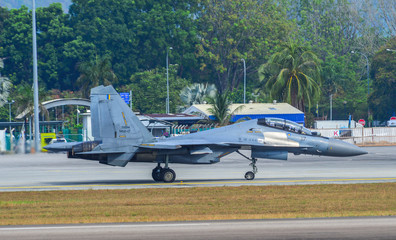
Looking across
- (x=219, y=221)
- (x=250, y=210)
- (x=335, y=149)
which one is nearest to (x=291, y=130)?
(x=335, y=149)

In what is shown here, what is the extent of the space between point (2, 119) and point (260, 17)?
1892 inches

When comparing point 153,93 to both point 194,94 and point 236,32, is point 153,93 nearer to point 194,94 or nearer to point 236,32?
point 194,94

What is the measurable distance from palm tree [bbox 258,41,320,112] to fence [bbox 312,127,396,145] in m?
17.3

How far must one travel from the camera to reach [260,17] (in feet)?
347

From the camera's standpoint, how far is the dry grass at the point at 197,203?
53.4 ft

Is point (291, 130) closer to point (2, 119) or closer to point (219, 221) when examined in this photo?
point (219, 221)

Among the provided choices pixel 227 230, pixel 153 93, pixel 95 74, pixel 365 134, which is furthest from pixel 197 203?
pixel 153 93

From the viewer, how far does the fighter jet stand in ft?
78.4

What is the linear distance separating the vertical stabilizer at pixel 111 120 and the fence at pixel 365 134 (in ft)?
124

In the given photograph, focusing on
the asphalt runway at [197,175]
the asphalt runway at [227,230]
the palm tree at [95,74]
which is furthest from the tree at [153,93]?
the asphalt runway at [227,230]

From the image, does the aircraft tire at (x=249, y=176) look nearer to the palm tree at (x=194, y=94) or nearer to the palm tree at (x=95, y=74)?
the palm tree at (x=95, y=74)

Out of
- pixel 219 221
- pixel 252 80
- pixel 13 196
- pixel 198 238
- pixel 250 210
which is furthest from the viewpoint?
pixel 252 80

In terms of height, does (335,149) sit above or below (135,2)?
below

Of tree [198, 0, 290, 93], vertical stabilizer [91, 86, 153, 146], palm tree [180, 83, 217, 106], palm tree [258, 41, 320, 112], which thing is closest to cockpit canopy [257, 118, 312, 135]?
vertical stabilizer [91, 86, 153, 146]
